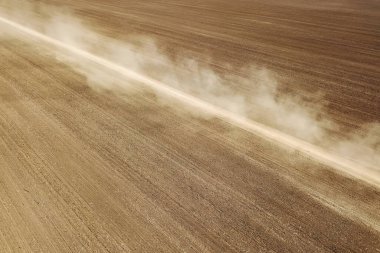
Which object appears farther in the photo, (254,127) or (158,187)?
(254,127)

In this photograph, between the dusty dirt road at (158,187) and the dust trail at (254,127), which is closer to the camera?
the dusty dirt road at (158,187)

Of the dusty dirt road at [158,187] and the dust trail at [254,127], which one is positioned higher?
the dust trail at [254,127]

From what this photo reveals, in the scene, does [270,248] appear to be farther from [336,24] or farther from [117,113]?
[336,24]

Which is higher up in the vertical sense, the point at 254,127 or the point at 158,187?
the point at 254,127
